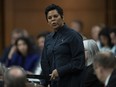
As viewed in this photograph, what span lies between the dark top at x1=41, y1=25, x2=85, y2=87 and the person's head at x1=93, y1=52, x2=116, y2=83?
39.6 inches

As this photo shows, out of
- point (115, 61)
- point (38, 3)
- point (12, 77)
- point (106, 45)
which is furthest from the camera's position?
point (38, 3)

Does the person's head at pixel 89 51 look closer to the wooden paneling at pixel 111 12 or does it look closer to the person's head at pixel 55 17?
the person's head at pixel 55 17

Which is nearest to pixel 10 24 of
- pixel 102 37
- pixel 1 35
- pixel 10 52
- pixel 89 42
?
pixel 1 35

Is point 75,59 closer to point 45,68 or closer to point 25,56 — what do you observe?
point 45,68

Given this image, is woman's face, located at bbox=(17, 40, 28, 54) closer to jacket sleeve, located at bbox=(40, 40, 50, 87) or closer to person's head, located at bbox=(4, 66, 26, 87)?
jacket sleeve, located at bbox=(40, 40, 50, 87)

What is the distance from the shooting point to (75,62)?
5730mm

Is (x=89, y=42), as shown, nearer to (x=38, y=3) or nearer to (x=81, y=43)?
(x=81, y=43)

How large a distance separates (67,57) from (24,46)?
3383 millimetres

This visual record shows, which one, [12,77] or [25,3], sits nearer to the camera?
[12,77]

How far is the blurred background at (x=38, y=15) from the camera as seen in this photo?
1226 centimetres

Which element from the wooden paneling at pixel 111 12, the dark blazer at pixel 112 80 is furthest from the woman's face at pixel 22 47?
the dark blazer at pixel 112 80

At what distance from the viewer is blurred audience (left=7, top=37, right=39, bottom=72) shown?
8859 mm

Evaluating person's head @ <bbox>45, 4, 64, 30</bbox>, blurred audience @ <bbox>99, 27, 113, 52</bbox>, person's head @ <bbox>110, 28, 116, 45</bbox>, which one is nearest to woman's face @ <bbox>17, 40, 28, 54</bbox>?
blurred audience @ <bbox>99, 27, 113, 52</bbox>

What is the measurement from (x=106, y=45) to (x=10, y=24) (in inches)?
136
